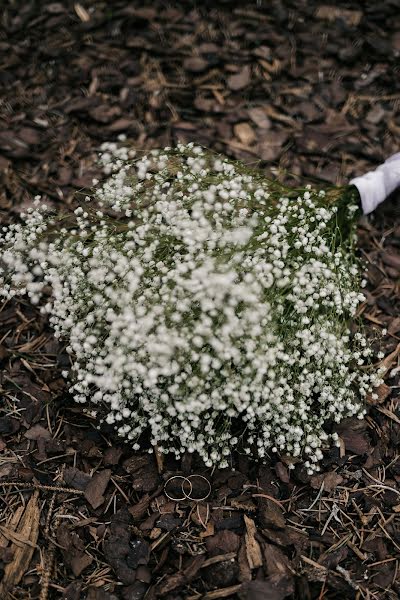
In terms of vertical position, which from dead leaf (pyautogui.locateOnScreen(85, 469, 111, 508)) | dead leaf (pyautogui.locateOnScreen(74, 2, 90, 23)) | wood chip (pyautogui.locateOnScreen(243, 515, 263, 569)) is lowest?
dead leaf (pyautogui.locateOnScreen(85, 469, 111, 508))

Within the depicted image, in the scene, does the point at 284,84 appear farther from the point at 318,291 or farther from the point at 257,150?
the point at 318,291

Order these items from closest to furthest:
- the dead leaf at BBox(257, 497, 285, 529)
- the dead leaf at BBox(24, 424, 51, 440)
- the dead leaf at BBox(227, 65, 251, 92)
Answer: the dead leaf at BBox(257, 497, 285, 529) < the dead leaf at BBox(24, 424, 51, 440) < the dead leaf at BBox(227, 65, 251, 92)

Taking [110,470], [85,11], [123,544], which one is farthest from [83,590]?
[85,11]

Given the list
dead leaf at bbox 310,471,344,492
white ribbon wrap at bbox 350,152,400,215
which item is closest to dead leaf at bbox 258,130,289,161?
white ribbon wrap at bbox 350,152,400,215

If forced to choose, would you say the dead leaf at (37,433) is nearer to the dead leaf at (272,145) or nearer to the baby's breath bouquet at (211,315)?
the baby's breath bouquet at (211,315)

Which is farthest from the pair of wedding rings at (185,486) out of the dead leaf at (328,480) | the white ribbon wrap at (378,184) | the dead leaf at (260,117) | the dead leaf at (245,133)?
the dead leaf at (260,117)

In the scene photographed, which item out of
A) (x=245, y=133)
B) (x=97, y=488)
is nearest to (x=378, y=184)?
(x=245, y=133)

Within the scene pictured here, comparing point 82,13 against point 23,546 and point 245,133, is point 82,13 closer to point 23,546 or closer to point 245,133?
point 245,133

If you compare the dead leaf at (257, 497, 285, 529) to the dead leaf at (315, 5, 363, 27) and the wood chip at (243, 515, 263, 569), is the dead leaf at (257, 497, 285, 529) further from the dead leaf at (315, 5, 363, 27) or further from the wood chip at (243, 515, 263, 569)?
the dead leaf at (315, 5, 363, 27)
